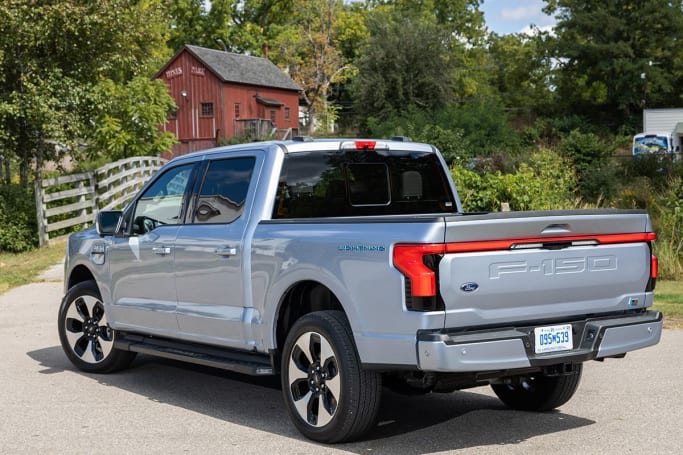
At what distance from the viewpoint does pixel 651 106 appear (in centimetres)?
7056

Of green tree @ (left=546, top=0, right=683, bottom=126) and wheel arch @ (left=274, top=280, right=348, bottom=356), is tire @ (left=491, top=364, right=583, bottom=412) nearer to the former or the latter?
wheel arch @ (left=274, top=280, right=348, bottom=356)

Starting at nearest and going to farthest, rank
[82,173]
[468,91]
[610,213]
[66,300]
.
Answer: [610,213], [66,300], [82,173], [468,91]

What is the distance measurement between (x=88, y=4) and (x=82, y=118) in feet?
8.65

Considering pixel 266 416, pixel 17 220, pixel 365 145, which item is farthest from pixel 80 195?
pixel 266 416

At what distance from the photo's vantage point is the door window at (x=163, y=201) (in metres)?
8.24

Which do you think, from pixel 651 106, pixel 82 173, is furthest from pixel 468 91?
pixel 82 173

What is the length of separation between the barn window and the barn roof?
76.8 inches

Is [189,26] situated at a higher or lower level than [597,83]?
higher

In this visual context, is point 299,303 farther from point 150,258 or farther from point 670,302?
point 670,302

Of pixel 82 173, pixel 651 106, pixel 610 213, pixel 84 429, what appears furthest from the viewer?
pixel 651 106

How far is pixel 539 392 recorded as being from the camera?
7449 mm

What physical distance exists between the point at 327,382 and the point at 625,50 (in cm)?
6579

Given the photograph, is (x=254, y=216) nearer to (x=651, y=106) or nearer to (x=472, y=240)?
(x=472, y=240)

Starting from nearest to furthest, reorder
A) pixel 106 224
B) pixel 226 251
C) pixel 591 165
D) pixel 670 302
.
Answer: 1. pixel 226 251
2. pixel 106 224
3. pixel 670 302
4. pixel 591 165
